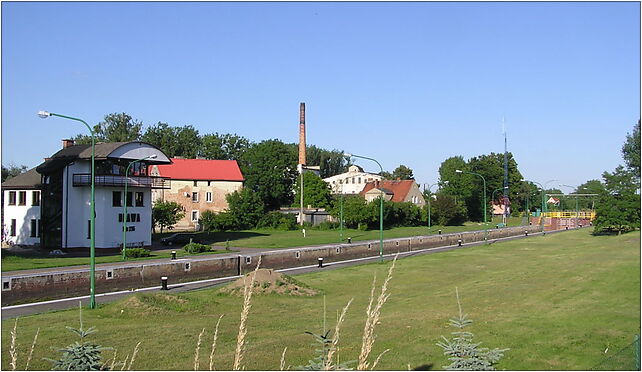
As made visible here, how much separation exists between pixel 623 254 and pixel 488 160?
7951 centimetres

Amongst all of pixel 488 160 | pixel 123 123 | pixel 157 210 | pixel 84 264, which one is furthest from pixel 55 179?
pixel 488 160

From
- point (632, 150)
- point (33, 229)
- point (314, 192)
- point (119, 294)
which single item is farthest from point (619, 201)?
point (33, 229)

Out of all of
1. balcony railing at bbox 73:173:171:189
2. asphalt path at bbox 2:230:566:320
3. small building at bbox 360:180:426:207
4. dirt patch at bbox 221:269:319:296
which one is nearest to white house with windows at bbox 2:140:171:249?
balcony railing at bbox 73:173:171:189

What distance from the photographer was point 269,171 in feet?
324

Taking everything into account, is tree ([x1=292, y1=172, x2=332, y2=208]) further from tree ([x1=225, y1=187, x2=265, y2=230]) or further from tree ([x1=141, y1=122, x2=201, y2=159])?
tree ([x1=141, y1=122, x2=201, y2=159])

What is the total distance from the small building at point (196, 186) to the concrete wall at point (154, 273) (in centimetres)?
3708

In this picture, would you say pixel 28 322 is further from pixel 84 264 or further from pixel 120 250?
pixel 120 250

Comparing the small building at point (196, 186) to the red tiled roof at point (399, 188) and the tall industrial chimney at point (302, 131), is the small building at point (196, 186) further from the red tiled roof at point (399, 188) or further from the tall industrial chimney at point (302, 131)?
the red tiled roof at point (399, 188)

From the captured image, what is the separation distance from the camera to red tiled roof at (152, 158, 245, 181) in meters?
83.9

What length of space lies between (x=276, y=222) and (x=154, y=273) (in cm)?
5080

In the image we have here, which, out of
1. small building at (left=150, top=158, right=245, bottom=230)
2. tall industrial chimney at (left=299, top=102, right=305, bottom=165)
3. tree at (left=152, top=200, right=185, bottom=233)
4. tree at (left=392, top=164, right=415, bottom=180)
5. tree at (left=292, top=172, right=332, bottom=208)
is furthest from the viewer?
tree at (left=392, top=164, right=415, bottom=180)

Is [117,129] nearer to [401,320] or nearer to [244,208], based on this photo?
[244,208]

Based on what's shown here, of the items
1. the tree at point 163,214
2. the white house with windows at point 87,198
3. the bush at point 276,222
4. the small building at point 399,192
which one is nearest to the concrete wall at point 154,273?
the white house with windows at point 87,198

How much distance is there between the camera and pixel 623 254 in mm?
47875
